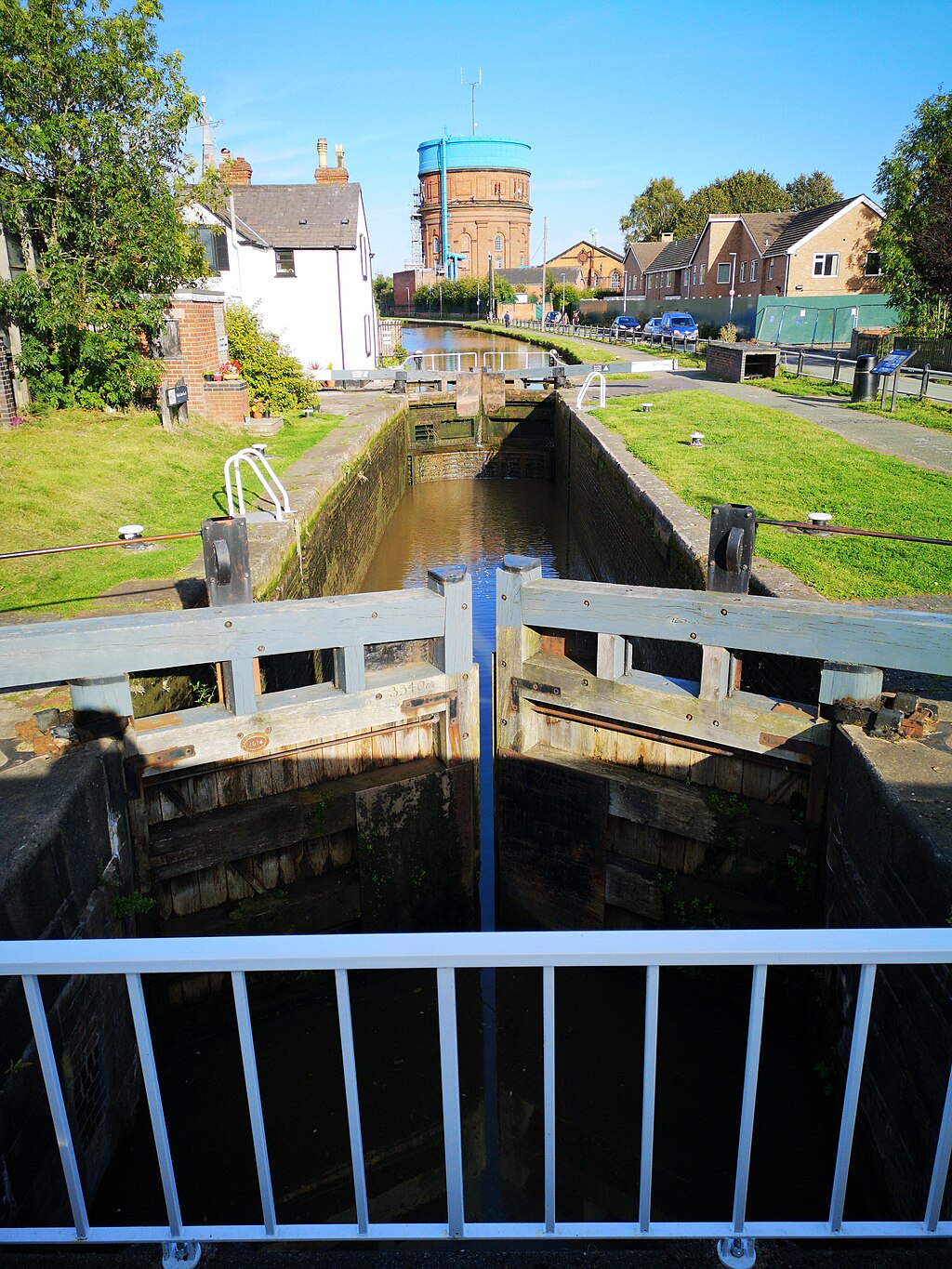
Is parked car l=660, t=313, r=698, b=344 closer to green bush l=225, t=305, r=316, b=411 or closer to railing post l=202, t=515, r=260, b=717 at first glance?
green bush l=225, t=305, r=316, b=411

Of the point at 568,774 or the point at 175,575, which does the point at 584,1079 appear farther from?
the point at 175,575

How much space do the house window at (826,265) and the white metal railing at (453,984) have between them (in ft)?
153

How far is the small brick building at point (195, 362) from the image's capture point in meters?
13.7

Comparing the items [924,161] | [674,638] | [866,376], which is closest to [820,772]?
[674,638]

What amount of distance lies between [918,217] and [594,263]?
66136 mm

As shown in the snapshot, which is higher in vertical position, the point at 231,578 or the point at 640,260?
the point at 640,260

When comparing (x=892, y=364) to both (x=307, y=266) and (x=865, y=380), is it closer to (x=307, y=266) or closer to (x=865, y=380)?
(x=865, y=380)

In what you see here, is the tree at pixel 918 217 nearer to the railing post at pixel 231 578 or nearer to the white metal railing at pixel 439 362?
the white metal railing at pixel 439 362

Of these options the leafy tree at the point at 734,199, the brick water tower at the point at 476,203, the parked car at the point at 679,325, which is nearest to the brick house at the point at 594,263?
the brick water tower at the point at 476,203

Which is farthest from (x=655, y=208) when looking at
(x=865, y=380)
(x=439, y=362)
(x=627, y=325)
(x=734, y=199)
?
(x=865, y=380)

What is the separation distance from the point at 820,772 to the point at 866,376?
15.0 metres

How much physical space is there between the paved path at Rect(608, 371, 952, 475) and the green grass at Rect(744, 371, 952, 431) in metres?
0.22

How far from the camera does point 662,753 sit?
5453 millimetres

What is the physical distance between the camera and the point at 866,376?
17.6 meters
